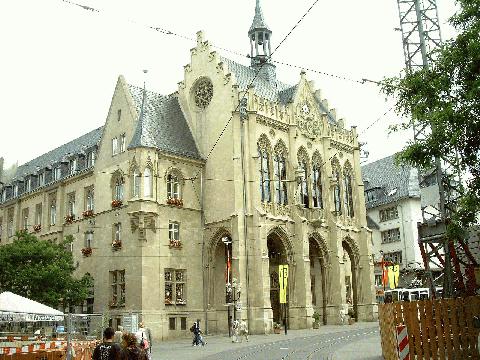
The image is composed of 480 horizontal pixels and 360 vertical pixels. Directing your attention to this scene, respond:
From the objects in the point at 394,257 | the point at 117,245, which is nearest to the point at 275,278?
the point at 117,245

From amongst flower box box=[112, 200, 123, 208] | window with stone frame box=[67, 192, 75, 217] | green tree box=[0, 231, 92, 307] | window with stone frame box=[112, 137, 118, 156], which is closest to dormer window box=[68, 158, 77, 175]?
window with stone frame box=[67, 192, 75, 217]

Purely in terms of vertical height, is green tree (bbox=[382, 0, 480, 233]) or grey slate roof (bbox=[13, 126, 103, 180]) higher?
grey slate roof (bbox=[13, 126, 103, 180])

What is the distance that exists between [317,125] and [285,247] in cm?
1285

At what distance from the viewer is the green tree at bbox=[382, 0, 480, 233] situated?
13.9 meters

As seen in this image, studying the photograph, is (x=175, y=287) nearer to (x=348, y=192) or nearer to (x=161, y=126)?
(x=161, y=126)

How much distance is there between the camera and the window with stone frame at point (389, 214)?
65.3 metres

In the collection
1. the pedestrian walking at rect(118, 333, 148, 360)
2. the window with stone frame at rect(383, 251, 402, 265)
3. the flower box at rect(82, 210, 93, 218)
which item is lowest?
the pedestrian walking at rect(118, 333, 148, 360)

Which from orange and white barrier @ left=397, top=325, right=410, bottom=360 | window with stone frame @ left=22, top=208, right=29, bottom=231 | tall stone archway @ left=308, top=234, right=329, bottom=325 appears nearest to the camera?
orange and white barrier @ left=397, top=325, right=410, bottom=360

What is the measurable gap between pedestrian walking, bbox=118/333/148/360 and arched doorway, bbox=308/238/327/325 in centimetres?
3861

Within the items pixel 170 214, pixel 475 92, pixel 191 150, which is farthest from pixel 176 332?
pixel 475 92

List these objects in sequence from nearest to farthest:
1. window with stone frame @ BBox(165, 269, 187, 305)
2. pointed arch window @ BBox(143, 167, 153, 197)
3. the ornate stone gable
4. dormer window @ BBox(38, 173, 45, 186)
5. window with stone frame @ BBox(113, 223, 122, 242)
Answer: pointed arch window @ BBox(143, 167, 153, 197) → window with stone frame @ BBox(165, 269, 187, 305) → window with stone frame @ BBox(113, 223, 122, 242) → the ornate stone gable → dormer window @ BBox(38, 173, 45, 186)

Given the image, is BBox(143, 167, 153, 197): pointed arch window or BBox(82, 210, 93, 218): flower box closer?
BBox(143, 167, 153, 197): pointed arch window

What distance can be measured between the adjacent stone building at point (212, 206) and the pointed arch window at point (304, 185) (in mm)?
94

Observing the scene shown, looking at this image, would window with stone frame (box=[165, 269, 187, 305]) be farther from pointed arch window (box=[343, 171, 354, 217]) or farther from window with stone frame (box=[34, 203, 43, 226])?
window with stone frame (box=[34, 203, 43, 226])
